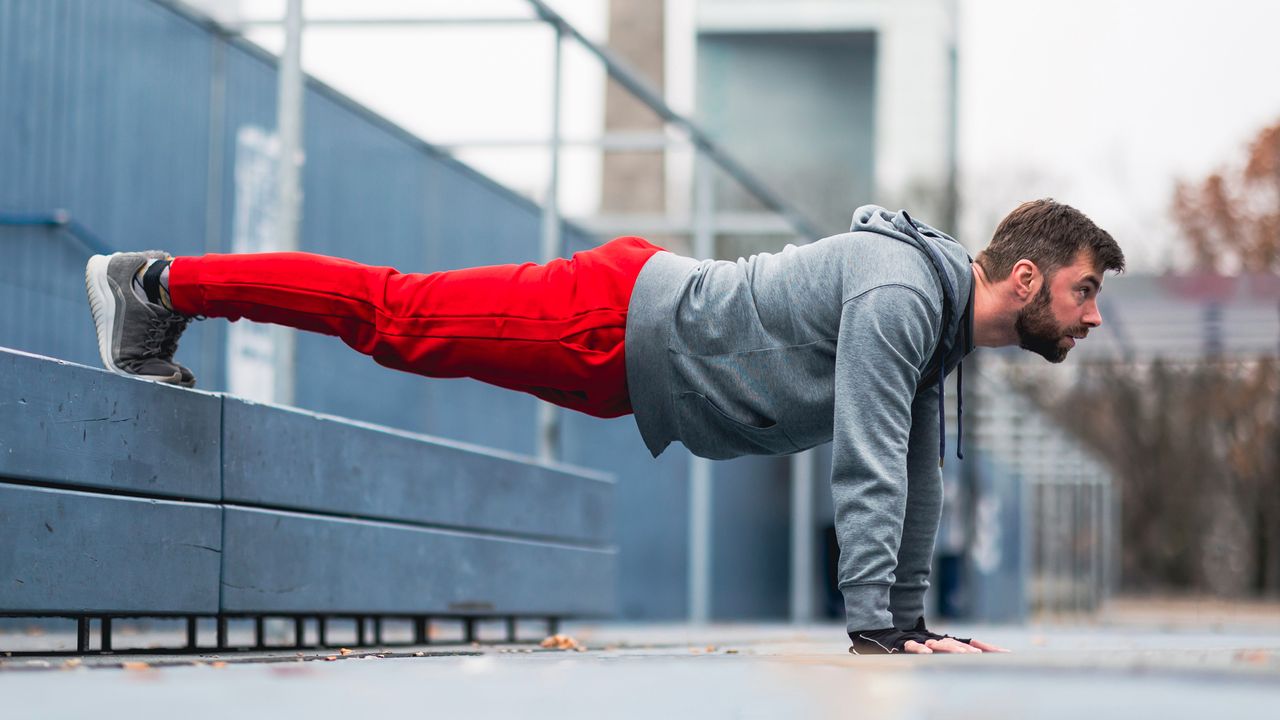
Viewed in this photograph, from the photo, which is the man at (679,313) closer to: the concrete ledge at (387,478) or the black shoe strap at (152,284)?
the black shoe strap at (152,284)

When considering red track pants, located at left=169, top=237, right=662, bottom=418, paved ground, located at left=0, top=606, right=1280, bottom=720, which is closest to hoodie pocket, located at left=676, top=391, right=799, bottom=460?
red track pants, located at left=169, top=237, right=662, bottom=418

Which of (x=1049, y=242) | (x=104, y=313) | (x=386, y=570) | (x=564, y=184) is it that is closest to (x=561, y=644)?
(x=386, y=570)

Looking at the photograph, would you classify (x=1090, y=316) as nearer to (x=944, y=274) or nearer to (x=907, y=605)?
(x=944, y=274)

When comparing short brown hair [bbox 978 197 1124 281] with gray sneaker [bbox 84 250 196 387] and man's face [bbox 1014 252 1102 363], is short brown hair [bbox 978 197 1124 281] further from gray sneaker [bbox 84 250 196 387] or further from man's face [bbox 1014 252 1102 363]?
gray sneaker [bbox 84 250 196 387]

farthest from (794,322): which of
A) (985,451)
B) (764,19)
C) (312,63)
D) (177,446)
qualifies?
(764,19)

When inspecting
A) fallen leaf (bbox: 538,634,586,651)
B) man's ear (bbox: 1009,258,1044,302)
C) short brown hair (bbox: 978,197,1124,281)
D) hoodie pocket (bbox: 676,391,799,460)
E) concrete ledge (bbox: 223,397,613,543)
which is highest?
short brown hair (bbox: 978,197,1124,281)

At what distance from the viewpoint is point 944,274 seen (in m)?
3.23

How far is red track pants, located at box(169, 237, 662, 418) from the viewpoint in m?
3.34

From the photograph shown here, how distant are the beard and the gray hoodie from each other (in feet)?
0.36

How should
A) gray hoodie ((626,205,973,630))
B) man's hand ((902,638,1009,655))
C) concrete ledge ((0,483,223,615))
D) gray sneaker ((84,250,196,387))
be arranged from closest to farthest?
man's hand ((902,638,1009,655)), concrete ledge ((0,483,223,615)), gray hoodie ((626,205,973,630)), gray sneaker ((84,250,196,387))

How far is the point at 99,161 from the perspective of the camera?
6.68m

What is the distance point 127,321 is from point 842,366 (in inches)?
56.7

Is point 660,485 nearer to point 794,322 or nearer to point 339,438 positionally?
point 339,438

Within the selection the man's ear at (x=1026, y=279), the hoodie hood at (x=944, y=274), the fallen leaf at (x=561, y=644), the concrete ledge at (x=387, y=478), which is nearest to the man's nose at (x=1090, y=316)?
the man's ear at (x=1026, y=279)
